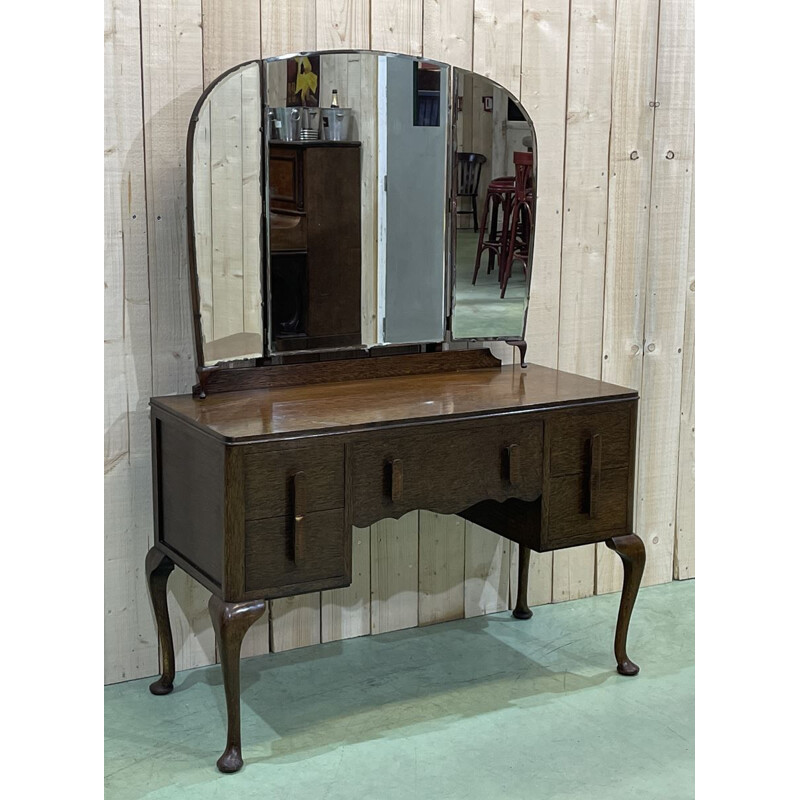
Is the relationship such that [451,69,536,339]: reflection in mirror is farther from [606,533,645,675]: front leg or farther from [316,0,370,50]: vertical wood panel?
[606,533,645,675]: front leg

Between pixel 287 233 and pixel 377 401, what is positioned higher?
pixel 287 233

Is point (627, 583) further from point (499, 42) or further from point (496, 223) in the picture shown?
point (499, 42)

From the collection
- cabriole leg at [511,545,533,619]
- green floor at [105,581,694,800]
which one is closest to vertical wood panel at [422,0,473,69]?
cabriole leg at [511,545,533,619]

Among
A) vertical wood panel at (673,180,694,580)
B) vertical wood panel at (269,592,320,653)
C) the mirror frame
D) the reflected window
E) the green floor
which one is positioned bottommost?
the green floor

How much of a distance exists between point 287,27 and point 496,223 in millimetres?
703

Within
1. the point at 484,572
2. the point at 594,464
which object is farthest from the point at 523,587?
the point at 594,464

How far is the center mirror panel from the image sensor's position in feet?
7.93

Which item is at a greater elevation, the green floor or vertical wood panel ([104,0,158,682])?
vertical wood panel ([104,0,158,682])

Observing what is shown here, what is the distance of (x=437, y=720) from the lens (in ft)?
8.01

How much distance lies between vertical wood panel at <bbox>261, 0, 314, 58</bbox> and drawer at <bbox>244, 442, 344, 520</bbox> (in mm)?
961

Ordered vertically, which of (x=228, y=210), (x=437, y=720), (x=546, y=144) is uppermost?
(x=546, y=144)

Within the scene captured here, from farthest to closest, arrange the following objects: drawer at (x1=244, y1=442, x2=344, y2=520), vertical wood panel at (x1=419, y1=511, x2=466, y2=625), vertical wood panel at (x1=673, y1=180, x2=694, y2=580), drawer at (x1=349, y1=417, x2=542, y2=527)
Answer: vertical wood panel at (x1=673, y1=180, x2=694, y2=580)
vertical wood panel at (x1=419, y1=511, x2=466, y2=625)
drawer at (x1=349, y1=417, x2=542, y2=527)
drawer at (x1=244, y1=442, x2=344, y2=520)

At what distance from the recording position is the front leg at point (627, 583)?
262cm

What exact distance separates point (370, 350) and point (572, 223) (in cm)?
73
